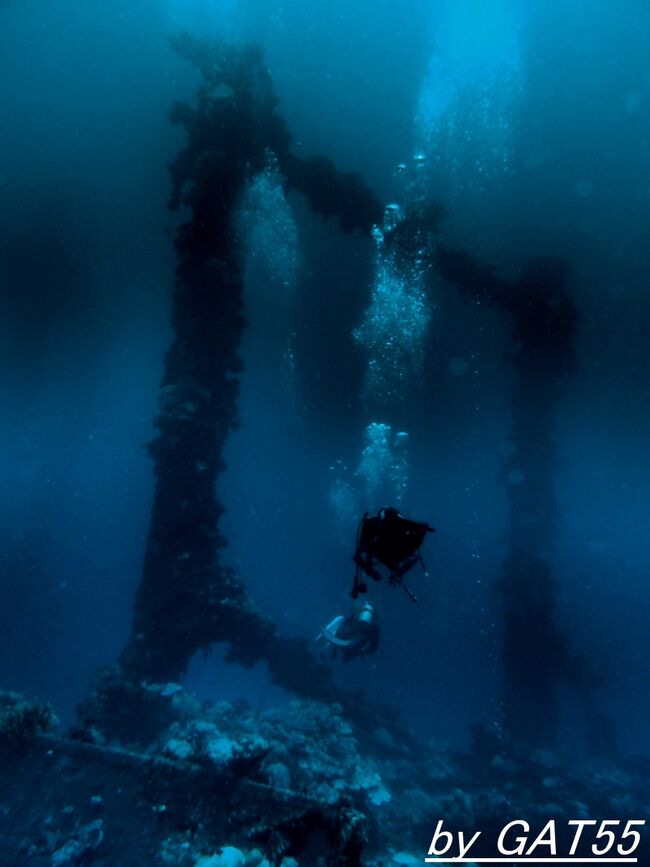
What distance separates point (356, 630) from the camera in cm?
1228

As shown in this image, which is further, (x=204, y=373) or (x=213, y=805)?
(x=204, y=373)

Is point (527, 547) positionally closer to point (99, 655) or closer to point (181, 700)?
point (181, 700)

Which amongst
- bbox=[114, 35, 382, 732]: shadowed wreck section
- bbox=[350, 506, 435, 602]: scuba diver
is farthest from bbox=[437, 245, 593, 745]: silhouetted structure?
bbox=[350, 506, 435, 602]: scuba diver

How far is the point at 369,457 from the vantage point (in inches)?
1501

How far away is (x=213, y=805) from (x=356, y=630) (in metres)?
8.10

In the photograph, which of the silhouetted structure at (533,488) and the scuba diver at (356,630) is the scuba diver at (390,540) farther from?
the silhouetted structure at (533,488)

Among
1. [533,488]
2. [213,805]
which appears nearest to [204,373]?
[213,805]

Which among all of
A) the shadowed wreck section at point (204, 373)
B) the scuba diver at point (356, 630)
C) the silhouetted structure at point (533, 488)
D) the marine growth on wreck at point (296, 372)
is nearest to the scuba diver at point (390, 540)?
the marine growth on wreck at point (296, 372)

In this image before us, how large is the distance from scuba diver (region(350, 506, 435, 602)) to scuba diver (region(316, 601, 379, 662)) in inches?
353

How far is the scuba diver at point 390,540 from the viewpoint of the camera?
3.63 m

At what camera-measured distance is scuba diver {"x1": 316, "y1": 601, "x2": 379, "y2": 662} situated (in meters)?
12.1

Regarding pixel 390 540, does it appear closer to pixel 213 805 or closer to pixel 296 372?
pixel 213 805

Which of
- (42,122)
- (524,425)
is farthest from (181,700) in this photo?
(42,122)

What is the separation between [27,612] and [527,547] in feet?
95.8
